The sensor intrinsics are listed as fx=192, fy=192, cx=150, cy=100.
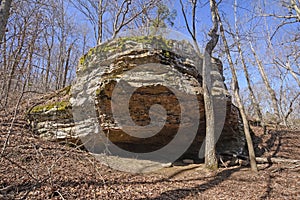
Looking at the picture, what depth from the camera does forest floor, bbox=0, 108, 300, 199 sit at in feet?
11.4

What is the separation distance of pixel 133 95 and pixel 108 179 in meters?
2.54

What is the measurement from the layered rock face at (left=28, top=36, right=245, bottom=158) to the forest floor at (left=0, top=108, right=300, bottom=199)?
106cm

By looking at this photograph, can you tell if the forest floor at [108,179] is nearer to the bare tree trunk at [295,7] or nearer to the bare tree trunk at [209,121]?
the bare tree trunk at [209,121]

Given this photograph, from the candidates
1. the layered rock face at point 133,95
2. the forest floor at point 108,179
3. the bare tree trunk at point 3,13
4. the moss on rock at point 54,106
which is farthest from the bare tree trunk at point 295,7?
the bare tree trunk at point 3,13

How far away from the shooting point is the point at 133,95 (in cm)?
603

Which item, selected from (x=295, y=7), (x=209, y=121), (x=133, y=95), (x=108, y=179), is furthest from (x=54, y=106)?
(x=295, y=7)

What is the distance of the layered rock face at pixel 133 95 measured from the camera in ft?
19.3

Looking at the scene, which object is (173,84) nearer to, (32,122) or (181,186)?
(181,186)

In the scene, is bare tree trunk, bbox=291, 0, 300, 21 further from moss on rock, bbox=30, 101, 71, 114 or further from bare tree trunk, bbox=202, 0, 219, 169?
moss on rock, bbox=30, 101, 71, 114

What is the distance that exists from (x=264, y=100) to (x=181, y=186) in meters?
23.6

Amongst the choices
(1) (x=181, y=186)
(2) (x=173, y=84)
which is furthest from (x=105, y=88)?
(1) (x=181, y=186)

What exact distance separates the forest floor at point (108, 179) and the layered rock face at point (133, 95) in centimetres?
106

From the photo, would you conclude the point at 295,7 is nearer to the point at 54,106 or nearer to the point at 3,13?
the point at 3,13

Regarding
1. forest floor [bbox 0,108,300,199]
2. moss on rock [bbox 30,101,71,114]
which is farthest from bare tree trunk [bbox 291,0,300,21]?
moss on rock [bbox 30,101,71,114]
